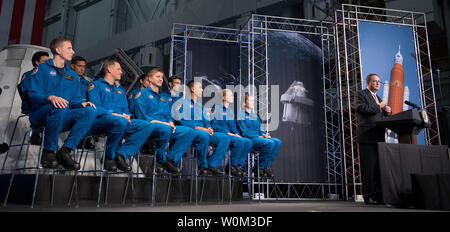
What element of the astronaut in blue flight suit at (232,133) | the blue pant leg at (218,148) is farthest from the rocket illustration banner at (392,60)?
the blue pant leg at (218,148)

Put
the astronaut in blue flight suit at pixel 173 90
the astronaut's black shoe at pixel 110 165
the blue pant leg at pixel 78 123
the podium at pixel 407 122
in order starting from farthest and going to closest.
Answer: the astronaut in blue flight suit at pixel 173 90 → the podium at pixel 407 122 → the astronaut's black shoe at pixel 110 165 → the blue pant leg at pixel 78 123

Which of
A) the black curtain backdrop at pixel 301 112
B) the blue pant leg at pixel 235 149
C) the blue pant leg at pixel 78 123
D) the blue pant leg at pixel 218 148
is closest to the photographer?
the blue pant leg at pixel 78 123

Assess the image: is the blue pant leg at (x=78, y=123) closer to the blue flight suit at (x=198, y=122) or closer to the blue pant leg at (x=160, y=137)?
the blue pant leg at (x=160, y=137)

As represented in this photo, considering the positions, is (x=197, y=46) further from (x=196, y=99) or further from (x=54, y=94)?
(x=54, y=94)

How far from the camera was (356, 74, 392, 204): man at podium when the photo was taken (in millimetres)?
3219

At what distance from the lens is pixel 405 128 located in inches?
121

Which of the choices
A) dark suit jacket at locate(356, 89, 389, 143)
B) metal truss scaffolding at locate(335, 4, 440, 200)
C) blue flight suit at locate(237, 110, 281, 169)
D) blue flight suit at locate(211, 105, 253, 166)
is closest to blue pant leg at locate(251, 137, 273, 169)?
blue flight suit at locate(237, 110, 281, 169)

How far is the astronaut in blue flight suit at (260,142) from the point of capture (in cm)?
438

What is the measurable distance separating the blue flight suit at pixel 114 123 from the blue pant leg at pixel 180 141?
42cm

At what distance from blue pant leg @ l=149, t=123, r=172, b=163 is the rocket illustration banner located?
3.98 m

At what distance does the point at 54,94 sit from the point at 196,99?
5.60 ft

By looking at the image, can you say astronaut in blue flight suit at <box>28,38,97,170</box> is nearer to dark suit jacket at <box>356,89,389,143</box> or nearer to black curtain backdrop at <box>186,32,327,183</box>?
dark suit jacket at <box>356,89,389,143</box>

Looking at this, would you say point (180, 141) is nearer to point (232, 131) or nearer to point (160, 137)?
point (160, 137)

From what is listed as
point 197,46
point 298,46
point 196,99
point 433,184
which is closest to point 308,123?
point 298,46
